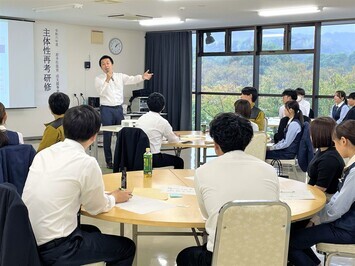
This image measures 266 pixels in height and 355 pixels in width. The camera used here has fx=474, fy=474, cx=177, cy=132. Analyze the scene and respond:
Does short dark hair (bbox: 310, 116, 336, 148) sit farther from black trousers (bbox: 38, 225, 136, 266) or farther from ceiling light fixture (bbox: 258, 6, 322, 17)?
ceiling light fixture (bbox: 258, 6, 322, 17)

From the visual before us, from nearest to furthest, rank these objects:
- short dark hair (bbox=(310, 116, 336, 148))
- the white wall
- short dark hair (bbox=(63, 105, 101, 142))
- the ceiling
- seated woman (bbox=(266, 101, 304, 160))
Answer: short dark hair (bbox=(63, 105, 101, 142)) < short dark hair (bbox=(310, 116, 336, 148)) < seated woman (bbox=(266, 101, 304, 160)) < the ceiling < the white wall

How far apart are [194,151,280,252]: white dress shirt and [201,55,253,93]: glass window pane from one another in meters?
8.13

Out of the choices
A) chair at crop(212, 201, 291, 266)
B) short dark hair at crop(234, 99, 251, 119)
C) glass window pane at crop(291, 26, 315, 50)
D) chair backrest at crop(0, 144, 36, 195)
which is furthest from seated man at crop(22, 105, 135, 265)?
glass window pane at crop(291, 26, 315, 50)

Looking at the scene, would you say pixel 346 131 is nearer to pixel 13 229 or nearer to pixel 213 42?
pixel 13 229

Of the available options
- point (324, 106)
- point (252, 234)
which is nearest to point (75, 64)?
point (324, 106)

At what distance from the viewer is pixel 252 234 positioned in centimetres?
203

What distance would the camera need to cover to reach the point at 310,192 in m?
2.87

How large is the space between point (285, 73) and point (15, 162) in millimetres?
7430

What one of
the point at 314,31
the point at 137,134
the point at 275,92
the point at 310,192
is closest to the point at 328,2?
the point at 314,31

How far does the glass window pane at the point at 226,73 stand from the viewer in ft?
33.5

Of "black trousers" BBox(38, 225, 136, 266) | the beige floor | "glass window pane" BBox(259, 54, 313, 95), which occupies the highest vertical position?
"glass window pane" BBox(259, 54, 313, 95)

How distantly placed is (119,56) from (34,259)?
8954mm

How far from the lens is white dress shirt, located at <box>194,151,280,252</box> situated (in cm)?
211

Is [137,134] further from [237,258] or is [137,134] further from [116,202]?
[237,258]
